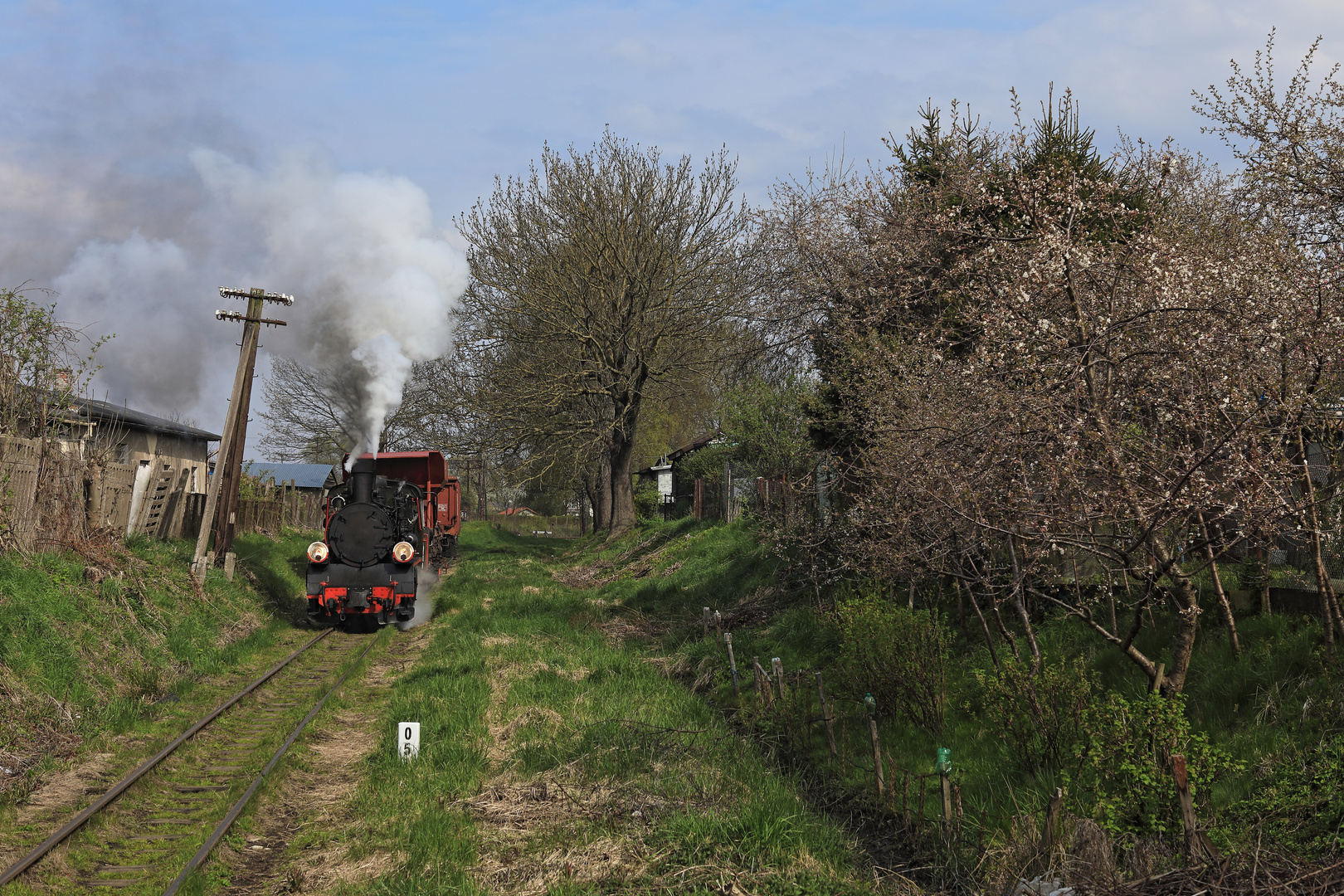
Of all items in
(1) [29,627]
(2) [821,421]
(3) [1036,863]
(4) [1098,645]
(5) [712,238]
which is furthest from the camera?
(5) [712,238]

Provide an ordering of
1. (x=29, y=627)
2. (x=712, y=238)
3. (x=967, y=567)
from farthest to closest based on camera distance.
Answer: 1. (x=712, y=238)
2. (x=967, y=567)
3. (x=29, y=627)

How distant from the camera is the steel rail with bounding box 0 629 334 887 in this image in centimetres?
545

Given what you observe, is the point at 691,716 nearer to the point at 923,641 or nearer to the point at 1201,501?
the point at 923,641

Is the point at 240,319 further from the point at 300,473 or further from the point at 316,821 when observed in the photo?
the point at 300,473

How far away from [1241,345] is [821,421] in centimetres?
861

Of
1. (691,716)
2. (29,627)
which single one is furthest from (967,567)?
(29,627)

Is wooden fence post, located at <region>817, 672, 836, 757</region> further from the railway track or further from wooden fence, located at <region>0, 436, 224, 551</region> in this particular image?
wooden fence, located at <region>0, 436, 224, 551</region>

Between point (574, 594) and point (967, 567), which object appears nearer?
point (967, 567)

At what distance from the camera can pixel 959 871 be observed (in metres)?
5.87

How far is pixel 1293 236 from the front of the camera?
7.88m

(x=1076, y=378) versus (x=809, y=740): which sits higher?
(x=1076, y=378)

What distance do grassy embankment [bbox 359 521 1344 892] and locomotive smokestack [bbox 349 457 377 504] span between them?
14.7 ft

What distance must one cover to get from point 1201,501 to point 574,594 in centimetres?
1569

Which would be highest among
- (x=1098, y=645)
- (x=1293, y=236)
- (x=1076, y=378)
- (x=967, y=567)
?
(x=1293, y=236)
